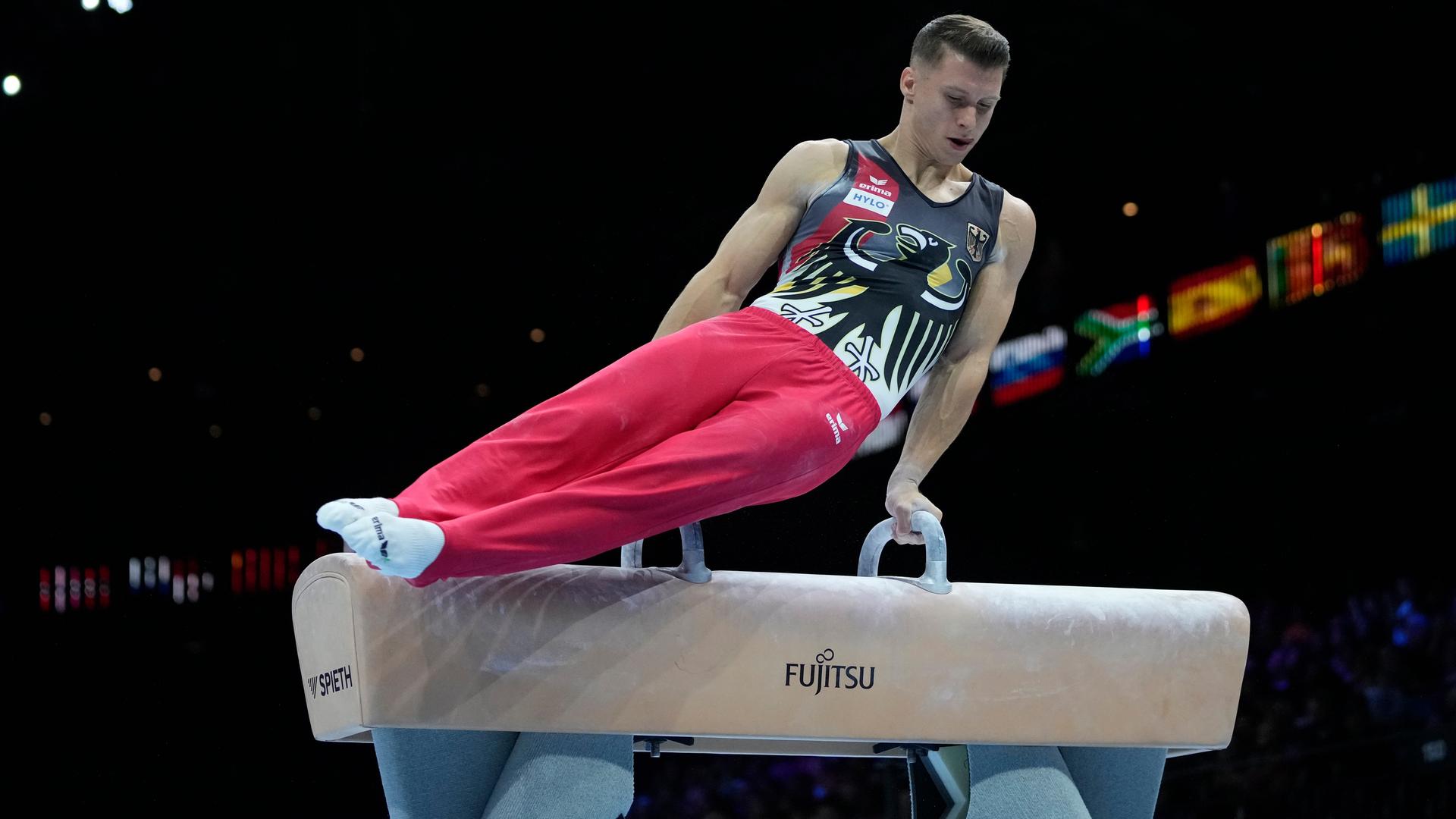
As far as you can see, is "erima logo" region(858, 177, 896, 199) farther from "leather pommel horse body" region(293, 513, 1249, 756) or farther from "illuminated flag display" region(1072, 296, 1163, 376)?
"illuminated flag display" region(1072, 296, 1163, 376)

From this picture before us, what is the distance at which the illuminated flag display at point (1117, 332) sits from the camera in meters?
9.27

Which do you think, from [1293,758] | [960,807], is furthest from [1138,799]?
[1293,758]

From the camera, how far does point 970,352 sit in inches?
131

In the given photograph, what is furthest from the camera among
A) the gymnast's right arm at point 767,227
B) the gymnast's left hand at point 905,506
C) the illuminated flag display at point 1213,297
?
the illuminated flag display at point 1213,297

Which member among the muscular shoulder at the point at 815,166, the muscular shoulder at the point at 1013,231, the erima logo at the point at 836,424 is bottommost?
the erima logo at the point at 836,424

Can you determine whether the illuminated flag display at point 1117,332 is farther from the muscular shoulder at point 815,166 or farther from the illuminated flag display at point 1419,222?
the muscular shoulder at point 815,166

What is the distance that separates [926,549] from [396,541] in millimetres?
1315

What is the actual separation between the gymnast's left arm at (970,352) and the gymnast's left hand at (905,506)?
0.11 m

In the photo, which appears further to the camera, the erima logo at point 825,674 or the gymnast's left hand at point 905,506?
the gymnast's left hand at point 905,506

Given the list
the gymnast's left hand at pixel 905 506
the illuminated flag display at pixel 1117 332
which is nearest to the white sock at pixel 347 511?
the gymnast's left hand at pixel 905 506

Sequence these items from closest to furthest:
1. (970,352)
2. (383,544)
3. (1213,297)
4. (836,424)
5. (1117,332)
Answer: (383,544) < (836,424) < (970,352) < (1213,297) < (1117,332)

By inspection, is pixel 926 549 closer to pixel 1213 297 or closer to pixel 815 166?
pixel 815 166

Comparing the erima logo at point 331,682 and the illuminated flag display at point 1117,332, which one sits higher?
the illuminated flag display at point 1117,332

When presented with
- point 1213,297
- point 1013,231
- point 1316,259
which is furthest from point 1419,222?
point 1013,231
